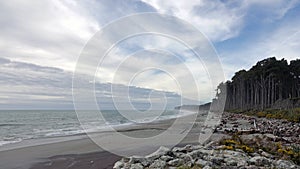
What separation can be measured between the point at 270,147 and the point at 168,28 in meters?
6.59

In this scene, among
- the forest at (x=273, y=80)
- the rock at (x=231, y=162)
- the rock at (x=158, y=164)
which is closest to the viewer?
the rock at (x=231, y=162)

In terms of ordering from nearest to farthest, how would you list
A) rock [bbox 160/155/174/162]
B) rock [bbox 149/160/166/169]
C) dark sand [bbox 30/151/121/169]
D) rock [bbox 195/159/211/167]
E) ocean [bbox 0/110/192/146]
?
1. rock [bbox 195/159/211/167]
2. rock [bbox 149/160/166/169]
3. rock [bbox 160/155/174/162]
4. dark sand [bbox 30/151/121/169]
5. ocean [bbox 0/110/192/146]

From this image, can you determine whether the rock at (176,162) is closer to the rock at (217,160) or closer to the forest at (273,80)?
the rock at (217,160)

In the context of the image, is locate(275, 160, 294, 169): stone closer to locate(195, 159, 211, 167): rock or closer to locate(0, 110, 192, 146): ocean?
locate(195, 159, 211, 167): rock

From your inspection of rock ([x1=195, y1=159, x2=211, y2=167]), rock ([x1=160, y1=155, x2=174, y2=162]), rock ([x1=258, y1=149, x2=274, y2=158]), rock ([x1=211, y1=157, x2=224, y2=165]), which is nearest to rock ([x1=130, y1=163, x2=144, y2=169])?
rock ([x1=160, y1=155, x2=174, y2=162])

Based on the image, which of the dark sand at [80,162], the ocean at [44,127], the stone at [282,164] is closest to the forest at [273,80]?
the ocean at [44,127]

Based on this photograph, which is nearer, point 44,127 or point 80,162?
point 80,162

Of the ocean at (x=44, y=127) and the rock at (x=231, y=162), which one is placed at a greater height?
the rock at (x=231, y=162)

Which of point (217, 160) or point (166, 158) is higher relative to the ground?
point (217, 160)

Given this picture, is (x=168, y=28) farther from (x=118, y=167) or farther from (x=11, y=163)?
(x=11, y=163)

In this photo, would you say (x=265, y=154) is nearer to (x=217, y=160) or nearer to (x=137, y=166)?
(x=217, y=160)

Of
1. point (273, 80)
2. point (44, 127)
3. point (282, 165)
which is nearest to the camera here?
point (282, 165)

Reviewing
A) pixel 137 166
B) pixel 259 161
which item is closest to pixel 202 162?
pixel 259 161

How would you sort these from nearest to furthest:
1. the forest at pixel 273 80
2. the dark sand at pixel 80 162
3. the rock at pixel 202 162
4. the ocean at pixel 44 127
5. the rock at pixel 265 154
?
the rock at pixel 202 162, the rock at pixel 265 154, the dark sand at pixel 80 162, the ocean at pixel 44 127, the forest at pixel 273 80
